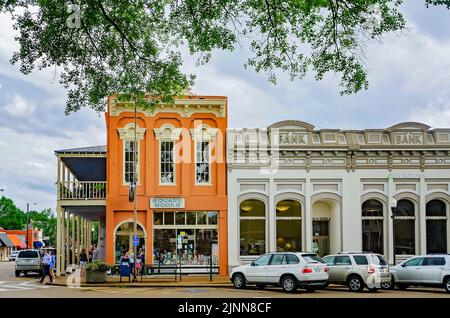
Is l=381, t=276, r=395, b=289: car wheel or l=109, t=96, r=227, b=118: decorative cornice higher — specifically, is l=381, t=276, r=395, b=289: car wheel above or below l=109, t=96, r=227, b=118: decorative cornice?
below

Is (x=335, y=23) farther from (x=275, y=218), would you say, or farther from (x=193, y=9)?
(x=275, y=218)

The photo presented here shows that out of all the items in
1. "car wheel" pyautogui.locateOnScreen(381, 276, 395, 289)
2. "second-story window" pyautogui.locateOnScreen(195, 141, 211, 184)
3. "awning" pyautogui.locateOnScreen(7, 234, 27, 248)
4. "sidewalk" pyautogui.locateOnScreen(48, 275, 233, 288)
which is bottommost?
"awning" pyautogui.locateOnScreen(7, 234, 27, 248)

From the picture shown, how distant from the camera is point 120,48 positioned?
1373 cm

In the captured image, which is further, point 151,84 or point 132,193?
point 132,193

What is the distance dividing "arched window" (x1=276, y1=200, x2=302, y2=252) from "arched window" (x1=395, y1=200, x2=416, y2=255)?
5.44 metres

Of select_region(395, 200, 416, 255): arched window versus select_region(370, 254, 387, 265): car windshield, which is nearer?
select_region(370, 254, 387, 265): car windshield

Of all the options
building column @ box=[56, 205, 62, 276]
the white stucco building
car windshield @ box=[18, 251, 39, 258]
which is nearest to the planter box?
building column @ box=[56, 205, 62, 276]

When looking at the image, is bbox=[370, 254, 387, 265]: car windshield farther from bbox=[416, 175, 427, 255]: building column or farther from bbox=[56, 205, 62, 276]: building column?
bbox=[56, 205, 62, 276]: building column

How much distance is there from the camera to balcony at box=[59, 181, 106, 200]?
33188 mm

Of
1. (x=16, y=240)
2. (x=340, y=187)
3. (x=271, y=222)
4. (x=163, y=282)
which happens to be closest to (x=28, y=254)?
(x=163, y=282)

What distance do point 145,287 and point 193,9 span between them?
56.6 feet

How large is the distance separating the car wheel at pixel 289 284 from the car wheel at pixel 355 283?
2.63 meters

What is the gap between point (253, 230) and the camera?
3312 cm
